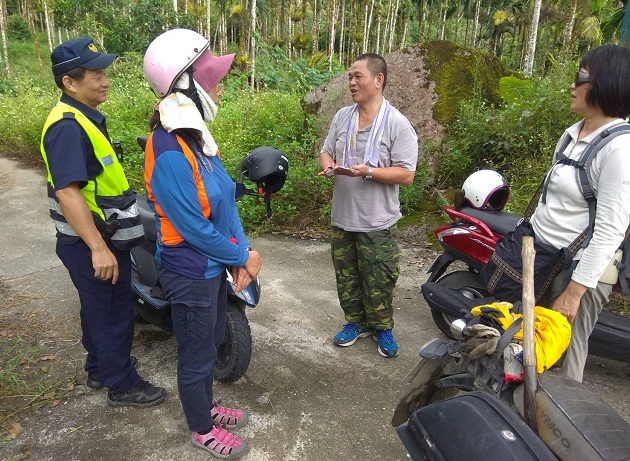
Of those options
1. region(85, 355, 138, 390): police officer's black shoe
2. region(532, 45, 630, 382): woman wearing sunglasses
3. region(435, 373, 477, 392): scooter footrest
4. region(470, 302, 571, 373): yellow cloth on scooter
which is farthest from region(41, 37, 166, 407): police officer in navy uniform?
region(532, 45, 630, 382): woman wearing sunglasses

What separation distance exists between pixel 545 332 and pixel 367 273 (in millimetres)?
1538

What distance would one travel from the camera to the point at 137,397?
267cm

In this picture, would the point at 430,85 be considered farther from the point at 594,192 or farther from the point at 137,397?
the point at 137,397

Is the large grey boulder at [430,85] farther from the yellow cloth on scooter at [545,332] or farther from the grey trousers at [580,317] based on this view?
the yellow cloth on scooter at [545,332]

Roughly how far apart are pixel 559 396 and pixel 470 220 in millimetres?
1880

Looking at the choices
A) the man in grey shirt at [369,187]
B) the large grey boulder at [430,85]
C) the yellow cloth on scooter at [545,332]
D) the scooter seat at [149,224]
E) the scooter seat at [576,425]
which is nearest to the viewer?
the scooter seat at [576,425]

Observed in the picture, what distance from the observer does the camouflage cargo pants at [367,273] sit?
3102 mm

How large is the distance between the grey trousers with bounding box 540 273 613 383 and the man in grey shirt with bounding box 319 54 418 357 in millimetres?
1038

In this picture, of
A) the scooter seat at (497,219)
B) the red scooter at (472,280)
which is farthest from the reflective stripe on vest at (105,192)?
the scooter seat at (497,219)

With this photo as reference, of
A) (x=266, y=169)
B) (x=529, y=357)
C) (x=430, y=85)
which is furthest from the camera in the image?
(x=430, y=85)

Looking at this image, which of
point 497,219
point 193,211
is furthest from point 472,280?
point 193,211

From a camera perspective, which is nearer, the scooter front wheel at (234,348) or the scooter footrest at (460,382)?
the scooter footrest at (460,382)

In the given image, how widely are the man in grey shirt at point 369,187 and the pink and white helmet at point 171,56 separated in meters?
1.19

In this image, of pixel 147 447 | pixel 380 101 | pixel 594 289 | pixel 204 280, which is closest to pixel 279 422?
pixel 147 447
